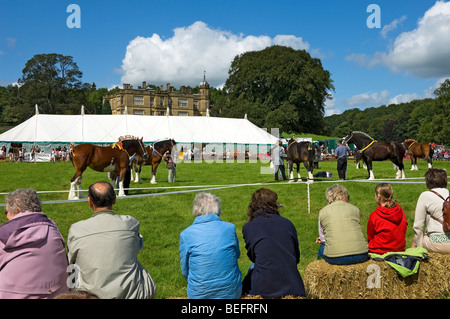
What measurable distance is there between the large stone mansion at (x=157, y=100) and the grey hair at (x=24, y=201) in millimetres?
106022

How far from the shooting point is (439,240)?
5855mm

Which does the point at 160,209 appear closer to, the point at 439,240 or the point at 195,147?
the point at 439,240

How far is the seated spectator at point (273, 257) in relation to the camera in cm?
441

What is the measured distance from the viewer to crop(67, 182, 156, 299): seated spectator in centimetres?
380

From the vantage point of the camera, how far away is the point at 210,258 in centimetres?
427

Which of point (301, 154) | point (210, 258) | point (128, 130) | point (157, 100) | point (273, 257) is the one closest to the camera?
point (210, 258)

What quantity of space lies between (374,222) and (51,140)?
4400 cm

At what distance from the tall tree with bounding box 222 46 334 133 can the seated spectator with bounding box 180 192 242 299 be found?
61167 mm

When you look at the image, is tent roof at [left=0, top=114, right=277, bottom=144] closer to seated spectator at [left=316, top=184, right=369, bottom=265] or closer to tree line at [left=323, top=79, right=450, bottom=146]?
tree line at [left=323, top=79, right=450, bottom=146]

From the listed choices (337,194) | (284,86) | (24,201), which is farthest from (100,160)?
(284,86)

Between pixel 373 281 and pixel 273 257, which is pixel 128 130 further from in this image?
pixel 273 257

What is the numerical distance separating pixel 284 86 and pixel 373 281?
66134 millimetres

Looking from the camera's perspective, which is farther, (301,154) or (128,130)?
(128,130)

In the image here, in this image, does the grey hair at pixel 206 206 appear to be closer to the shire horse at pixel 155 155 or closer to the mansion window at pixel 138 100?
the shire horse at pixel 155 155
